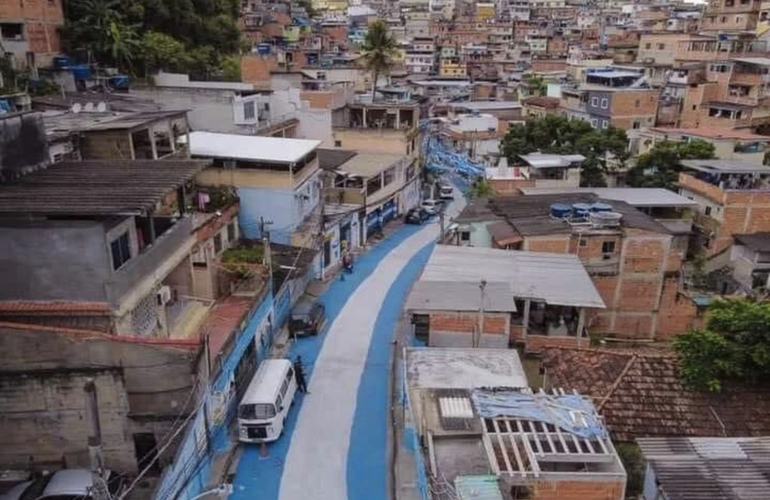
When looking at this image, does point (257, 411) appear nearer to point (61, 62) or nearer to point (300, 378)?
point (300, 378)

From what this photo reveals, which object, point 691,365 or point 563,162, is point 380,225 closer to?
point 563,162

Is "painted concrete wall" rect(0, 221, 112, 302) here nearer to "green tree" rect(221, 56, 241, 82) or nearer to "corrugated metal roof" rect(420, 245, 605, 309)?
"corrugated metal roof" rect(420, 245, 605, 309)

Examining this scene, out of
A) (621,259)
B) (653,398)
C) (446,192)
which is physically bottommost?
(446,192)

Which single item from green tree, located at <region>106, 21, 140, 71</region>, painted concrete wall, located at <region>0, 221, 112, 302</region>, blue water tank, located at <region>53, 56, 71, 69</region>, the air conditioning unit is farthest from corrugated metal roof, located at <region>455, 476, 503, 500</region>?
blue water tank, located at <region>53, 56, 71, 69</region>

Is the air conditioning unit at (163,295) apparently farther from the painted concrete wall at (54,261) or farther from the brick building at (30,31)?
the brick building at (30,31)

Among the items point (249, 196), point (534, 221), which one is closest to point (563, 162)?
point (534, 221)

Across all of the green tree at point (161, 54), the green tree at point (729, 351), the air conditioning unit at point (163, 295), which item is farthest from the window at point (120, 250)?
the green tree at point (161, 54)

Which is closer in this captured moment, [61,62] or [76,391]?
[76,391]

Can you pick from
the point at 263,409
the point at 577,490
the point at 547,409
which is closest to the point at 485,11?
the point at 263,409
